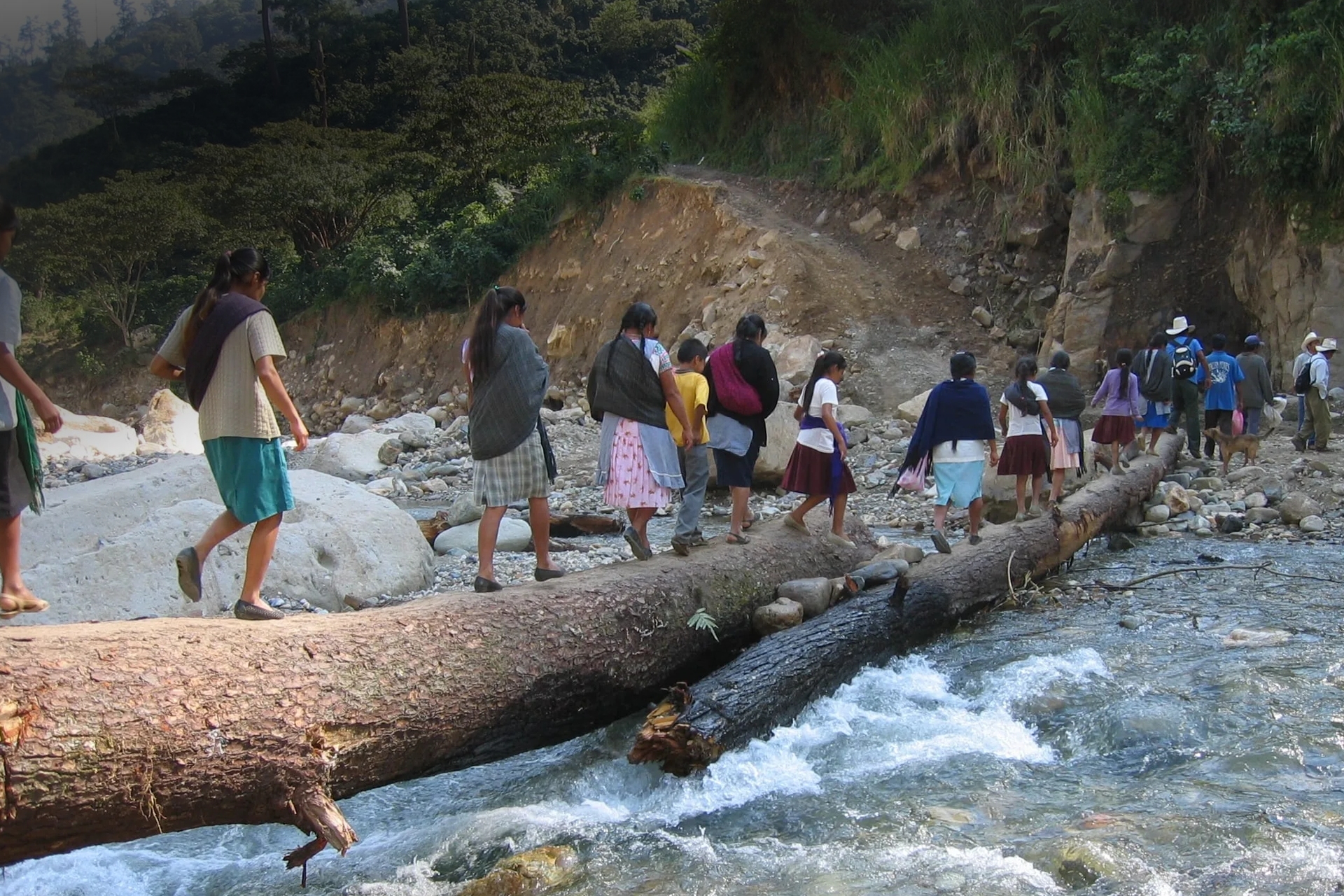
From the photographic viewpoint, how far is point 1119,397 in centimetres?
1137

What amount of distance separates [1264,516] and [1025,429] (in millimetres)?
2789

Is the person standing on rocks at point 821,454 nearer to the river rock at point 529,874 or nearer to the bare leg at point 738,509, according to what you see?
the bare leg at point 738,509

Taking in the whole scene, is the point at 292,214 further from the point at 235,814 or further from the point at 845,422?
the point at 235,814

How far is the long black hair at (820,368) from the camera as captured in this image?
24.0ft

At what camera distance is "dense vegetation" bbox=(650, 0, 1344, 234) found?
43.3 feet

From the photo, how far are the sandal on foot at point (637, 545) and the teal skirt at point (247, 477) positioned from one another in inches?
80.3

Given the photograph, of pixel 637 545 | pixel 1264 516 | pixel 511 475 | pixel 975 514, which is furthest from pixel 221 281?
pixel 1264 516

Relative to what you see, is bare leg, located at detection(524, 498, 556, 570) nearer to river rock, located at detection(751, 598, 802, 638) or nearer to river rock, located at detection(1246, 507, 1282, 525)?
river rock, located at detection(751, 598, 802, 638)

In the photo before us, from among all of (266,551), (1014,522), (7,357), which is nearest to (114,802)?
(266,551)

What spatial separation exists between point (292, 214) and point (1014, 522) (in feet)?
86.8

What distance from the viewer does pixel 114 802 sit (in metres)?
3.41

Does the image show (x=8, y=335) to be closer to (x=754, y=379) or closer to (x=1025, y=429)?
(x=754, y=379)

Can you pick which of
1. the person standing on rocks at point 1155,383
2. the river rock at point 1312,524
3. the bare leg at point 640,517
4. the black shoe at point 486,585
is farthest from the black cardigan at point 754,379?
the person standing on rocks at point 1155,383

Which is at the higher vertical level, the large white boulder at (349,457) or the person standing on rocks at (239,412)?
the person standing on rocks at (239,412)
